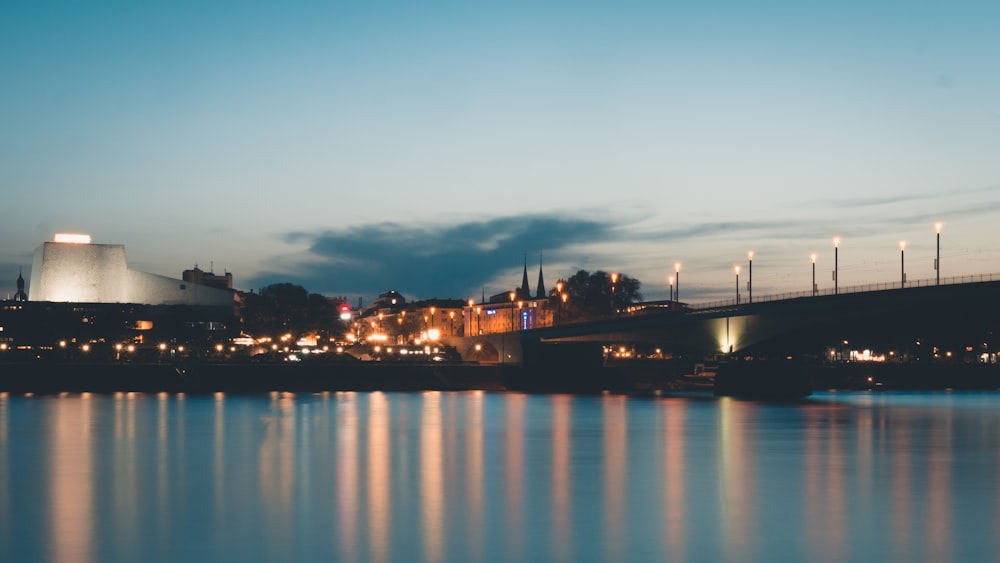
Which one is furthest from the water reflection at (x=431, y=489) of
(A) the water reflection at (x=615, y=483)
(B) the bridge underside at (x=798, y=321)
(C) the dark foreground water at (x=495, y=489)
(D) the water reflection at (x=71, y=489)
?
(B) the bridge underside at (x=798, y=321)

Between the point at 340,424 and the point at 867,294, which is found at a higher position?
the point at 867,294

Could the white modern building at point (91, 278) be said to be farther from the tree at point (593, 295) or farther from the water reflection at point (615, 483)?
the water reflection at point (615, 483)

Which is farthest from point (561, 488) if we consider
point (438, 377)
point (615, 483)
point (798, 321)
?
point (438, 377)

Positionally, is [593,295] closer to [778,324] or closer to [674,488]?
[778,324]

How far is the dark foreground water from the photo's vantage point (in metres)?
24.8

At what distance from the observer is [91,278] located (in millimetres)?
183750

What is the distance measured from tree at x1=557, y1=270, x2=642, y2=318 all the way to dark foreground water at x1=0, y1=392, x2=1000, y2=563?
Result: 360 ft

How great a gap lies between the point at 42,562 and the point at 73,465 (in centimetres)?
1966

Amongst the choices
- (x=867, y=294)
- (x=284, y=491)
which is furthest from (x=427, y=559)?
(x=867, y=294)

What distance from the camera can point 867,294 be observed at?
84938mm

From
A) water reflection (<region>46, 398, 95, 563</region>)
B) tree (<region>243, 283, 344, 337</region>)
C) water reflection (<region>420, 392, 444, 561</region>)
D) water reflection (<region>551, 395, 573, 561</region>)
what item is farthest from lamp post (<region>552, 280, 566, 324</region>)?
water reflection (<region>46, 398, 95, 563</region>)

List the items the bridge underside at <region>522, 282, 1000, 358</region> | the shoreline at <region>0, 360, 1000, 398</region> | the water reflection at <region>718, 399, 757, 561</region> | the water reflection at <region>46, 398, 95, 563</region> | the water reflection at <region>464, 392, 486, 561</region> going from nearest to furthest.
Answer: the water reflection at <region>46, 398, 95, 563</region> < the water reflection at <region>464, 392, 486, 561</region> < the water reflection at <region>718, 399, 757, 561</region> < the bridge underside at <region>522, 282, 1000, 358</region> < the shoreline at <region>0, 360, 1000, 398</region>

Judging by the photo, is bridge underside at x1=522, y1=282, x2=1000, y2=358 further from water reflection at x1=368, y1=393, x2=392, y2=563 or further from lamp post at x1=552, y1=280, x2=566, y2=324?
lamp post at x1=552, y1=280, x2=566, y2=324

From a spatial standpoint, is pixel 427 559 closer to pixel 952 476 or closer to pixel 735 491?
pixel 735 491
